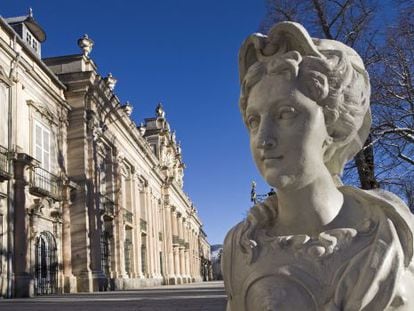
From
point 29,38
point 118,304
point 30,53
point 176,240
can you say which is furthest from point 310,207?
point 176,240

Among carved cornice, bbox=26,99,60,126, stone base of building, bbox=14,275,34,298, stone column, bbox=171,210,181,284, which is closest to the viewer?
stone base of building, bbox=14,275,34,298

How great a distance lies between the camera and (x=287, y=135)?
1598 millimetres

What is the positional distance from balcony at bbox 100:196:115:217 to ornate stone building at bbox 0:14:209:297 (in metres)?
0.10

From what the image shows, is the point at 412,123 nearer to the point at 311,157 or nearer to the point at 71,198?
the point at 311,157

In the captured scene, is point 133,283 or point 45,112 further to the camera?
point 133,283

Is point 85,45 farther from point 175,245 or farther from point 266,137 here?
point 175,245

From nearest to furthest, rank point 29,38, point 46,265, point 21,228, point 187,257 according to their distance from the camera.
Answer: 1. point 21,228
2. point 46,265
3. point 29,38
4. point 187,257

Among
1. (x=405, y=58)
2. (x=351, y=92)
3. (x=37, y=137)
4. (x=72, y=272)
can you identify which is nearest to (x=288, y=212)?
(x=351, y=92)

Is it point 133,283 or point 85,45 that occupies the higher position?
point 85,45

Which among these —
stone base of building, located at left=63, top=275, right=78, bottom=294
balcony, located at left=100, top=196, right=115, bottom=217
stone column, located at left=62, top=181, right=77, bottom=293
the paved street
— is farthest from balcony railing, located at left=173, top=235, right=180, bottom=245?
the paved street

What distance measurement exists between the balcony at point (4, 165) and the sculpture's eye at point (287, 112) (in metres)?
14.4

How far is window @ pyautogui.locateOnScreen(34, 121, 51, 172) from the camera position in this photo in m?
18.2

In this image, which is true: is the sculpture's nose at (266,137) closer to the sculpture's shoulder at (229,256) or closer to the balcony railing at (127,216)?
the sculpture's shoulder at (229,256)

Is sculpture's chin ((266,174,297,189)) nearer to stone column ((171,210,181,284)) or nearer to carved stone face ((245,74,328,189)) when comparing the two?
carved stone face ((245,74,328,189))
